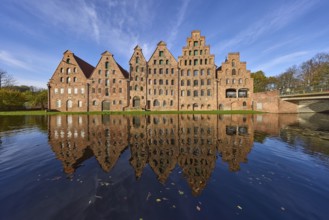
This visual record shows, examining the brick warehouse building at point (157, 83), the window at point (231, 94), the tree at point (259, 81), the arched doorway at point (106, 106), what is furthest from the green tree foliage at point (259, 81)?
the arched doorway at point (106, 106)

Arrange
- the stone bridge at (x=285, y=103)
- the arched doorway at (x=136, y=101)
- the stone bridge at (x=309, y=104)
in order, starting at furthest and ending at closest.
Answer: the arched doorway at (x=136, y=101)
the stone bridge at (x=285, y=103)
the stone bridge at (x=309, y=104)

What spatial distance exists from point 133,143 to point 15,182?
6794mm

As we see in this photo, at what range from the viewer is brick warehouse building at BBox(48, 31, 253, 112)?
161 feet

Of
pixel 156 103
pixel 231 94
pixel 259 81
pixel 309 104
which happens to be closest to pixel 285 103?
pixel 309 104

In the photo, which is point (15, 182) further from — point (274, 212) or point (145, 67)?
point (145, 67)

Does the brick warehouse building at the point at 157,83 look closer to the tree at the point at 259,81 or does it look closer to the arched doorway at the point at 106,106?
the arched doorway at the point at 106,106

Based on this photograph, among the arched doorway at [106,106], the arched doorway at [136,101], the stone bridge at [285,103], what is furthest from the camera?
the arched doorway at [106,106]

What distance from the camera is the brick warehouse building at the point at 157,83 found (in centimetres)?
4916

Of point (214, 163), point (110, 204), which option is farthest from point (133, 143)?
point (110, 204)

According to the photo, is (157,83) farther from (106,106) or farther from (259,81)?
(259,81)

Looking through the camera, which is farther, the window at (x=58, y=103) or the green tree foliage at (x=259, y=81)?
the green tree foliage at (x=259, y=81)

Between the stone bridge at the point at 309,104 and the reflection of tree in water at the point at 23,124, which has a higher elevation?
the stone bridge at the point at 309,104

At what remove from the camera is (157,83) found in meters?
50.1

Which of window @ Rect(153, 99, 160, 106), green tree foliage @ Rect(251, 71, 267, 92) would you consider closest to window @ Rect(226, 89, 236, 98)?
window @ Rect(153, 99, 160, 106)
